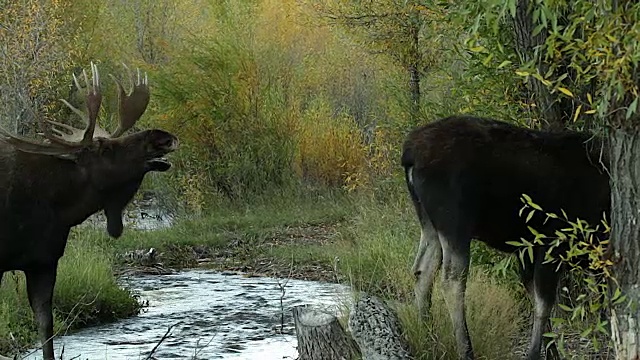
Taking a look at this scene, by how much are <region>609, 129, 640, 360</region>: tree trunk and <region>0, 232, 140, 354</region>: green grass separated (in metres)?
5.05

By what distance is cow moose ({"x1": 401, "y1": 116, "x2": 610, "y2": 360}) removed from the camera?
659 cm

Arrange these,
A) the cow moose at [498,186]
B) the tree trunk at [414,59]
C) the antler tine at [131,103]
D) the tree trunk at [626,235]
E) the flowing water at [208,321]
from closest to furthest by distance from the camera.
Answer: the tree trunk at [626,235] < the cow moose at [498,186] < the antler tine at [131,103] < the flowing water at [208,321] < the tree trunk at [414,59]

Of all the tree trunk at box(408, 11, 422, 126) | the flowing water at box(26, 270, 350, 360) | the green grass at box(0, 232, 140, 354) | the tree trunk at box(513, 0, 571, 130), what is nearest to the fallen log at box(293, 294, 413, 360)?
the flowing water at box(26, 270, 350, 360)

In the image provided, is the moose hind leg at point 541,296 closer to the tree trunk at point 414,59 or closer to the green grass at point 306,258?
the green grass at point 306,258

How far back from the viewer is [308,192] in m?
19.4

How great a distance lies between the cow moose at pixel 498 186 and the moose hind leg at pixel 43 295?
2.92 metres

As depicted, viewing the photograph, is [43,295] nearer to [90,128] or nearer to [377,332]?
[90,128]

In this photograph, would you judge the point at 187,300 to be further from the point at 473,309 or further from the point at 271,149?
the point at 271,149

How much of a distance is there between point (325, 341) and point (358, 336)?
0.80ft

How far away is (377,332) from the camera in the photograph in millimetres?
6680

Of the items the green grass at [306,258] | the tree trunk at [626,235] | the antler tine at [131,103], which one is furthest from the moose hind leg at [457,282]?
the antler tine at [131,103]

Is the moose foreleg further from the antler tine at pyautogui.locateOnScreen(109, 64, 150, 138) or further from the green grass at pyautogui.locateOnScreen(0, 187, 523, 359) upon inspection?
the antler tine at pyautogui.locateOnScreen(109, 64, 150, 138)

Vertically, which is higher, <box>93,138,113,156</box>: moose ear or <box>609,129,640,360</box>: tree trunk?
<box>93,138,113,156</box>: moose ear

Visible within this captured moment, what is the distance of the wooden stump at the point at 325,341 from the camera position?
6.80 m
